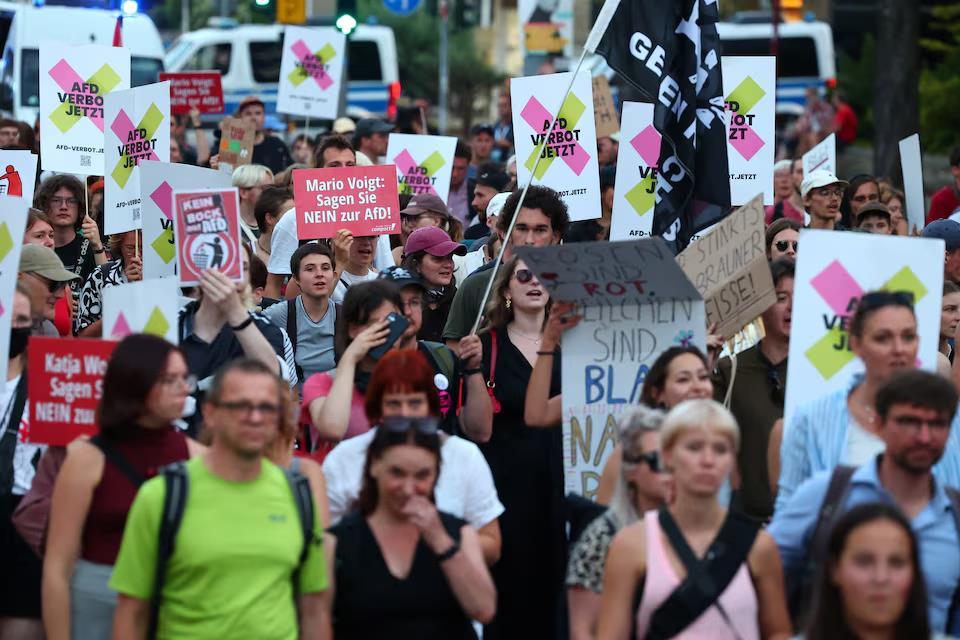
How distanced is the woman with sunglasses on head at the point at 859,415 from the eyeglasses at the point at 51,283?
11.4 ft

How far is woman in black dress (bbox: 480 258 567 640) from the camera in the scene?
274 inches

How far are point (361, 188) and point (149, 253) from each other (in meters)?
1.72

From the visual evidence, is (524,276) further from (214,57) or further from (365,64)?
(365,64)

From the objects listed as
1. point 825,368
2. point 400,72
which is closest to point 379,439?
point 825,368

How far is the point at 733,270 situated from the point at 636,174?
2.95 meters

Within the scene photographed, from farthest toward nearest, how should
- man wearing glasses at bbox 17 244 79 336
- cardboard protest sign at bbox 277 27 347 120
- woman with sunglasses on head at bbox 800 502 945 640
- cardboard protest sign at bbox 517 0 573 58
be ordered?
cardboard protest sign at bbox 517 0 573 58, cardboard protest sign at bbox 277 27 347 120, man wearing glasses at bbox 17 244 79 336, woman with sunglasses on head at bbox 800 502 945 640

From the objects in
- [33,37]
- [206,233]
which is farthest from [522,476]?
[33,37]

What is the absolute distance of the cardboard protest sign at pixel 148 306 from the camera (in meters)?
6.32

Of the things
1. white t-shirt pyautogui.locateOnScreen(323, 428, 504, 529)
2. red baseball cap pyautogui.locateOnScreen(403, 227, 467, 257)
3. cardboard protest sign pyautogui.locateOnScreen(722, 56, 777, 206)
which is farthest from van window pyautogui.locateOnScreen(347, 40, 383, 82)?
white t-shirt pyautogui.locateOnScreen(323, 428, 504, 529)

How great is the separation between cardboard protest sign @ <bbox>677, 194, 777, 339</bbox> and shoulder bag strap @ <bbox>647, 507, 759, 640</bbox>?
2232 mm

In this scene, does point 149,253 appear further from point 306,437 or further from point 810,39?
point 810,39

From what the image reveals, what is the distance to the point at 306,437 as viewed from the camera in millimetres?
7000

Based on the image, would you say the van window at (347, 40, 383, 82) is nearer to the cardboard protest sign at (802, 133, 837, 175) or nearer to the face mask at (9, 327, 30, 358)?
the cardboard protest sign at (802, 133, 837, 175)

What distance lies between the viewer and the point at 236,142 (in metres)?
14.2
